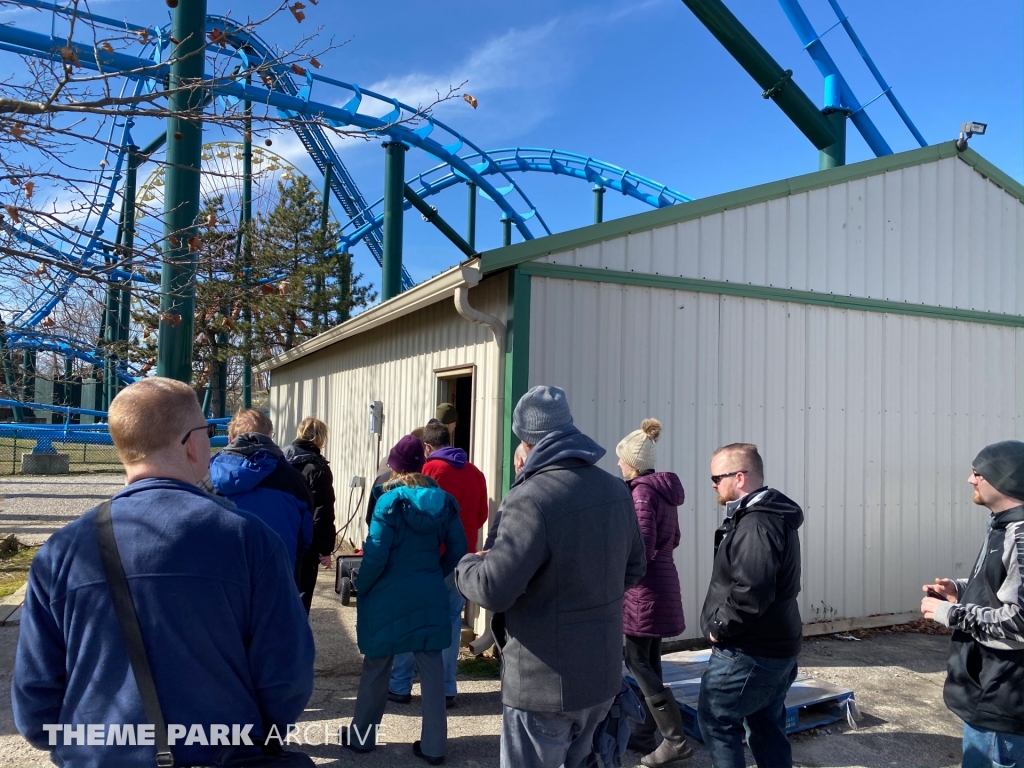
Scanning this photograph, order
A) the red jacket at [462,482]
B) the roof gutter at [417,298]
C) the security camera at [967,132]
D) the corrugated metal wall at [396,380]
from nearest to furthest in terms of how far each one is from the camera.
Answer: the red jacket at [462,482]
the roof gutter at [417,298]
the corrugated metal wall at [396,380]
the security camera at [967,132]

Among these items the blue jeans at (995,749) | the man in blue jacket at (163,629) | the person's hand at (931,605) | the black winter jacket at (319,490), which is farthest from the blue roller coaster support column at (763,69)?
the man in blue jacket at (163,629)

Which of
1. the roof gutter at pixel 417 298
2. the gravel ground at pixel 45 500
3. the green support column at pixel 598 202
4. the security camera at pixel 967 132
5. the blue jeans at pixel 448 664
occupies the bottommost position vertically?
the gravel ground at pixel 45 500

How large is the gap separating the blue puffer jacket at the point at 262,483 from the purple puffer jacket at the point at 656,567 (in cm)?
182

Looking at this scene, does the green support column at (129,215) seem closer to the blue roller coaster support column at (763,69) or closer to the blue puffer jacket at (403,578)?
the blue puffer jacket at (403,578)

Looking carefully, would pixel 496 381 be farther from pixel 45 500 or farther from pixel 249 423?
pixel 45 500

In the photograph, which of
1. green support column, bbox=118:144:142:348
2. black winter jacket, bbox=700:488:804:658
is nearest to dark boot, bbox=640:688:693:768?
black winter jacket, bbox=700:488:804:658

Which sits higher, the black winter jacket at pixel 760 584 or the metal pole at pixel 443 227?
the metal pole at pixel 443 227

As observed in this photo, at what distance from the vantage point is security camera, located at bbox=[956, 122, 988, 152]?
289 inches

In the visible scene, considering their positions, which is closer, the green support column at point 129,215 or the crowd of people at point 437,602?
the crowd of people at point 437,602

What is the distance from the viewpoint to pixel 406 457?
166 inches

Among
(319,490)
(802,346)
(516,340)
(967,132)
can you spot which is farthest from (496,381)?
(967,132)

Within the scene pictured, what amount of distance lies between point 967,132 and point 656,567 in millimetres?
5982

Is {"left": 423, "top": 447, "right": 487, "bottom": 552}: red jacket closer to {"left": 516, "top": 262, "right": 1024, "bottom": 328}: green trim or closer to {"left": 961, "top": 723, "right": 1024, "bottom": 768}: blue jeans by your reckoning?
{"left": 516, "top": 262, "right": 1024, "bottom": 328}: green trim

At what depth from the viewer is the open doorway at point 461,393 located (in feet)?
21.1
